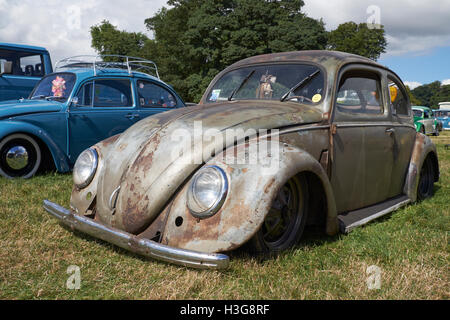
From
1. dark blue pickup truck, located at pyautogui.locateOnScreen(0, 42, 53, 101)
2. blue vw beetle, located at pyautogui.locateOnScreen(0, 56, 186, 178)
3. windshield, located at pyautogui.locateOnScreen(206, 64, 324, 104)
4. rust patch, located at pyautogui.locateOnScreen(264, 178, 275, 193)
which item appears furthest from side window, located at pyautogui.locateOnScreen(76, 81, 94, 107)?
rust patch, located at pyautogui.locateOnScreen(264, 178, 275, 193)

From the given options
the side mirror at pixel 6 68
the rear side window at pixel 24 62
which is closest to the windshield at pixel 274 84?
the side mirror at pixel 6 68

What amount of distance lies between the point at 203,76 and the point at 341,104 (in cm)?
2600

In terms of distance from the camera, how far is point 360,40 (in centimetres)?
3784

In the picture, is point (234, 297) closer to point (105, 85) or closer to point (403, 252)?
point (403, 252)

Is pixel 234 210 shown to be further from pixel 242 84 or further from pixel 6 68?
pixel 6 68

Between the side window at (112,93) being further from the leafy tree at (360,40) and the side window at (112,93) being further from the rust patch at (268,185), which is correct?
the leafy tree at (360,40)

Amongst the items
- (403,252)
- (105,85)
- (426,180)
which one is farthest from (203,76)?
(403,252)

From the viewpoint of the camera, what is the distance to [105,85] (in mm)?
6406

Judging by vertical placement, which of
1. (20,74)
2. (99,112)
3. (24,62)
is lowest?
(99,112)

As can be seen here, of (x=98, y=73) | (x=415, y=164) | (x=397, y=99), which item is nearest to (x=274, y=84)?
(x=397, y=99)

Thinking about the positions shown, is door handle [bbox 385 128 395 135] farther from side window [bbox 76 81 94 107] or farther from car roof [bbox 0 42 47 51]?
car roof [bbox 0 42 47 51]

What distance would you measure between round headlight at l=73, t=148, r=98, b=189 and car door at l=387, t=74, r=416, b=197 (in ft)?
9.45

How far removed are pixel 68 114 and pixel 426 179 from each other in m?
5.10

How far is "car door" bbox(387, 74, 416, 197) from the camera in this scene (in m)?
4.07
